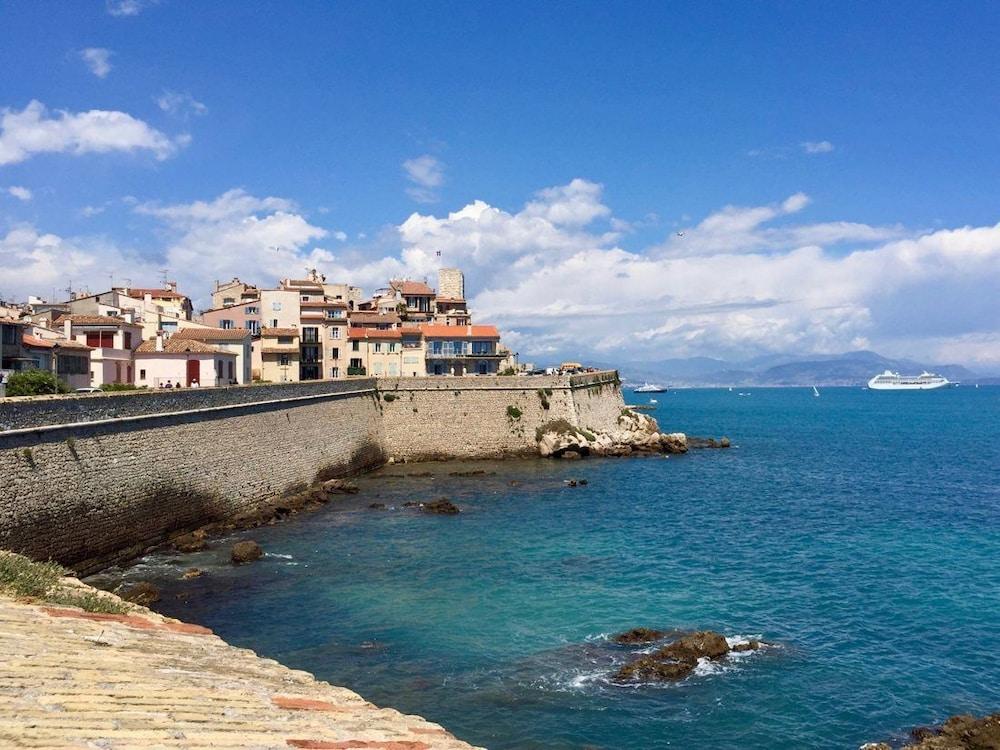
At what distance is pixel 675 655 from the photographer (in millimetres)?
20422

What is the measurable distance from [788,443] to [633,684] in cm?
7082

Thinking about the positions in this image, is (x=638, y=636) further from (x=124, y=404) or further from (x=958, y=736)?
(x=124, y=404)

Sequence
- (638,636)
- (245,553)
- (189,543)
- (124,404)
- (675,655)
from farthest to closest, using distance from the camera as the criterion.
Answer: (189,543) → (124,404) → (245,553) → (638,636) → (675,655)

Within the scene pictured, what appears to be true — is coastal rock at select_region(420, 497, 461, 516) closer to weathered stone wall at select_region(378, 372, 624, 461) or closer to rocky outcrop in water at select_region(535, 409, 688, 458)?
weathered stone wall at select_region(378, 372, 624, 461)

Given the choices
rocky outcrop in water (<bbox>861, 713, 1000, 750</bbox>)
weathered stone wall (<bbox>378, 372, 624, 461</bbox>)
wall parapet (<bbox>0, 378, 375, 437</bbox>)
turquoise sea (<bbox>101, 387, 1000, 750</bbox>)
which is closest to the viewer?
rocky outcrop in water (<bbox>861, 713, 1000, 750</bbox>)

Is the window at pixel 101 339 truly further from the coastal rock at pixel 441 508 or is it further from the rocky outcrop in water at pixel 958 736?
the rocky outcrop in water at pixel 958 736

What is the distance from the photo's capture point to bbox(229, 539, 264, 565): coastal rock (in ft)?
97.7

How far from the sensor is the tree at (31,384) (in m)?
35.5

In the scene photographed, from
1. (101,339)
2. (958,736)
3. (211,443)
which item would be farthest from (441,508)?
(958,736)

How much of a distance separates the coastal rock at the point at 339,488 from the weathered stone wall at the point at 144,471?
49.8 inches

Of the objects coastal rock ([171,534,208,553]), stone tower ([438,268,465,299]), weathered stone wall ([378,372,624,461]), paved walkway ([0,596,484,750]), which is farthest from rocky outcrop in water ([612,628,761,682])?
stone tower ([438,268,465,299])

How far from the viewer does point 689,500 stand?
148 feet

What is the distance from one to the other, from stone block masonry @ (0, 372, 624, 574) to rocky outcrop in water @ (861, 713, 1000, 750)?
26381 mm

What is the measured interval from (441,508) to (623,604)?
16883mm
